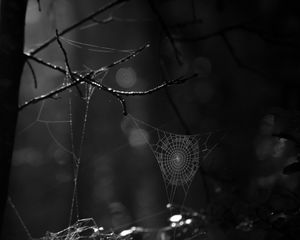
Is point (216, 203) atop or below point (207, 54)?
below

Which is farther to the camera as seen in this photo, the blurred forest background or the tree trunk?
the blurred forest background

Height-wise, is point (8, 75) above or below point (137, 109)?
above

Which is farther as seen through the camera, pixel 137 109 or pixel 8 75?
pixel 137 109

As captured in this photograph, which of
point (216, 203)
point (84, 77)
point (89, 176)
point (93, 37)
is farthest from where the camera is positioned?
point (93, 37)

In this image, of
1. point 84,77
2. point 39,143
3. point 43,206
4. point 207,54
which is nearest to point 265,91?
point 207,54

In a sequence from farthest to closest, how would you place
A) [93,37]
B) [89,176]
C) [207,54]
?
[93,37] → [89,176] → [207,54]

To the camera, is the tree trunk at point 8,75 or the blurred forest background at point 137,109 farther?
the blurred forest background at point 137,109

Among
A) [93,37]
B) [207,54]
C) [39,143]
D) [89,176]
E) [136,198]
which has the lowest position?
[136,198]

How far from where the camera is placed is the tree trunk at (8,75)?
6.87ft

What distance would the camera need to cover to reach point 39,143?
22781mm

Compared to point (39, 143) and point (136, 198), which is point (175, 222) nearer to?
point (136, 198)

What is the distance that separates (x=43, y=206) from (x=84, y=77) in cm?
1792

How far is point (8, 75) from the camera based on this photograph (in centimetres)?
211

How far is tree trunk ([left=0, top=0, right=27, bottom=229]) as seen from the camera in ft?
6.87
